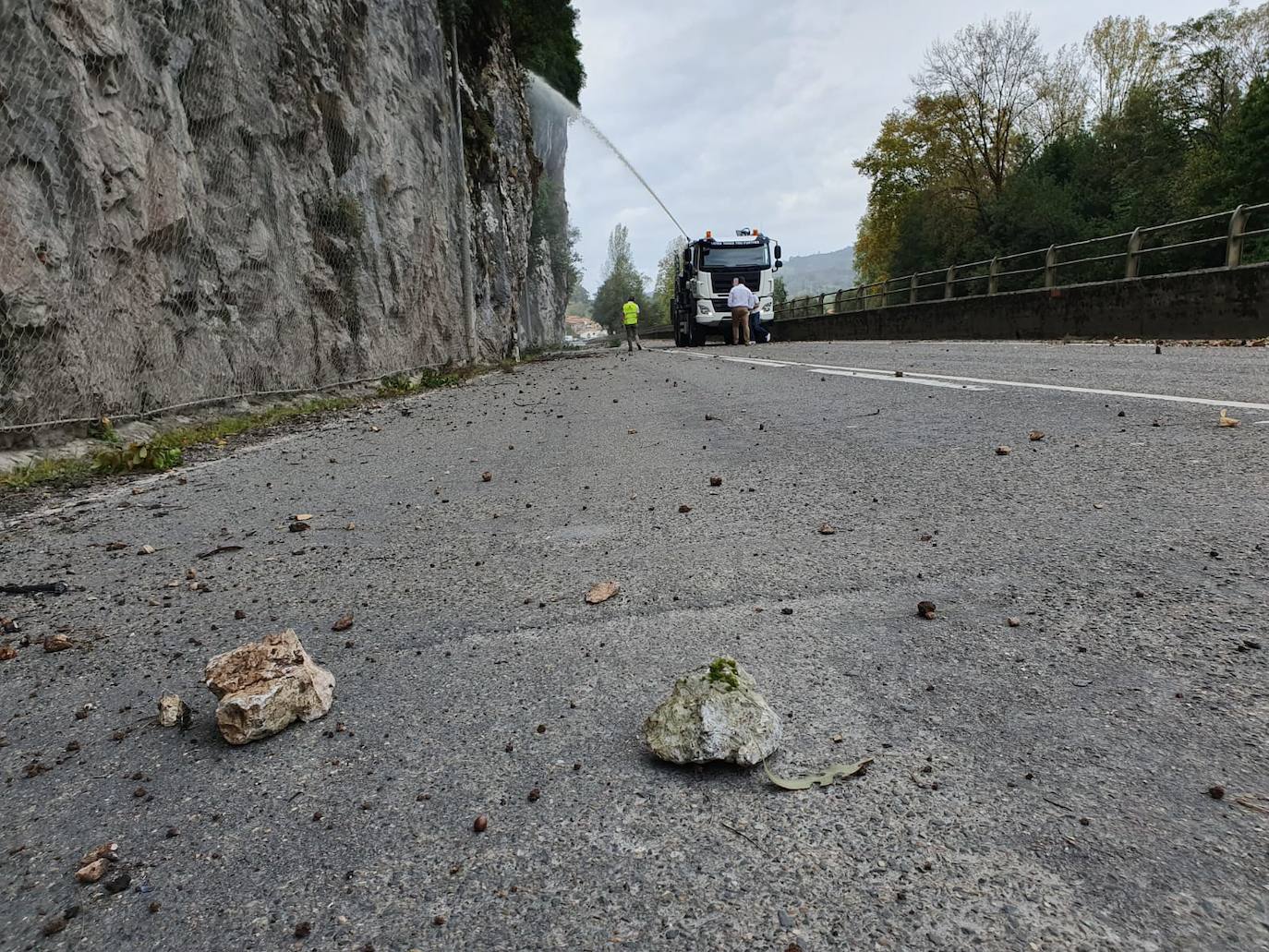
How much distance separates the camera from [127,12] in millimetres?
7203

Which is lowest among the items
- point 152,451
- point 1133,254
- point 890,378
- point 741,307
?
point 890,378

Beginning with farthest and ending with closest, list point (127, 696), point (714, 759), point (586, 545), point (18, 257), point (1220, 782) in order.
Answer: point (18, 257) → point (586, 545) → point (127, 696) → point (714, 759) → point (1220, 782)

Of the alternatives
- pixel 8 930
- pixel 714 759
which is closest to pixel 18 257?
pixel 8 930

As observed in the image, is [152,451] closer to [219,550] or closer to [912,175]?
[219,550]

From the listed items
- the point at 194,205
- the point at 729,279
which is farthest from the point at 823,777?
the point at 729,279

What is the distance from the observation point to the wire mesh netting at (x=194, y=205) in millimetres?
5902

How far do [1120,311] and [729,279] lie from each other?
13.5 m

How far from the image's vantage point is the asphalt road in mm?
1221

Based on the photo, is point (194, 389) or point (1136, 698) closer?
point (1136, 698)

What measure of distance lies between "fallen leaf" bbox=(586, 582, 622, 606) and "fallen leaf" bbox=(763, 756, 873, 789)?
1061mm

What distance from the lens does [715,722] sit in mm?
1590

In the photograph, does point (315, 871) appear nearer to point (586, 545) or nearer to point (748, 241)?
point (586, 545)

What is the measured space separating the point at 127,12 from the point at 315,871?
28.1 ft

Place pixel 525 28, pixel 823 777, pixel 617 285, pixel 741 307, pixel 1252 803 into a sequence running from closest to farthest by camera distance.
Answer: pixel 1252 803
pixel 823 777
pixel 741 307
pixel 525 28
pixel 617 285
